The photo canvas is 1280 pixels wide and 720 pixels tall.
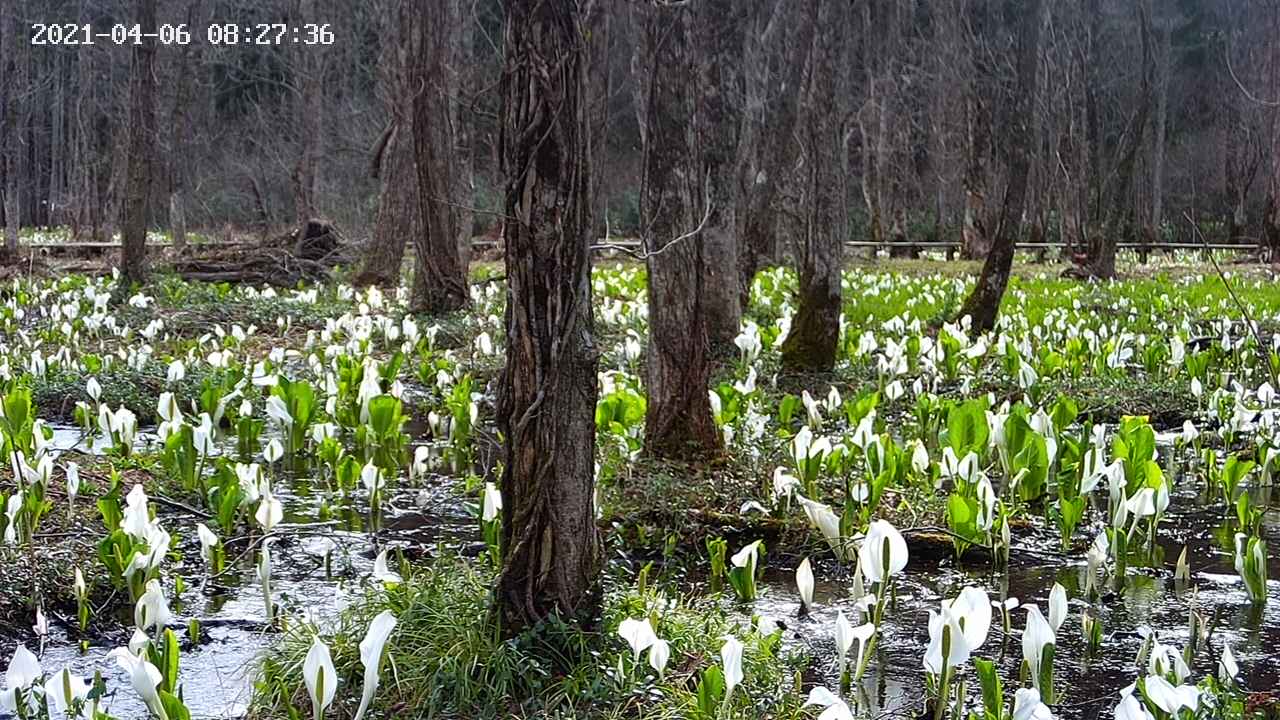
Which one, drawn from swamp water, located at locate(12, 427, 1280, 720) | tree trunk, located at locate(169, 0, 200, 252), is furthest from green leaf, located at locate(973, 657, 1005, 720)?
tree trunk, located at locate(169, 0, 200, 252)

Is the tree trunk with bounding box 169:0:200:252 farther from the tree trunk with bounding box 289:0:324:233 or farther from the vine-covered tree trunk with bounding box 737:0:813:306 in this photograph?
the vine-covered tree trunk with bounding box 737:0:813:306

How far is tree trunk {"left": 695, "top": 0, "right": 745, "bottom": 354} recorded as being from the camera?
7.30m

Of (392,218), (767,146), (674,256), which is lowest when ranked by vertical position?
(674,256)

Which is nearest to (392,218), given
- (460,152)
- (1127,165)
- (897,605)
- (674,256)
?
(460,152)

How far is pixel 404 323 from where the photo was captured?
9.55m

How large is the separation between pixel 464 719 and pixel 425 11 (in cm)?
989

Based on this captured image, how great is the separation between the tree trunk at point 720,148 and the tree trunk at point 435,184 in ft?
11.2

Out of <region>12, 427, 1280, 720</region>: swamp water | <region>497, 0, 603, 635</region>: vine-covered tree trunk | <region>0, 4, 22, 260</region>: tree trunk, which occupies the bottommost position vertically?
<region>12, 427, 1280, 720</region>: swamp water

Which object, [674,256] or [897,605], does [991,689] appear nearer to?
[897,605]

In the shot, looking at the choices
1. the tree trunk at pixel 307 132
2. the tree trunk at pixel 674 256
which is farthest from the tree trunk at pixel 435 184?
the tree trunk at pixel 307 132

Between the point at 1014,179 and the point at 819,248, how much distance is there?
2373mm

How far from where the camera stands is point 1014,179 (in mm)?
10258

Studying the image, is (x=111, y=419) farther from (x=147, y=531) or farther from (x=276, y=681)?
(x=276, y=681)

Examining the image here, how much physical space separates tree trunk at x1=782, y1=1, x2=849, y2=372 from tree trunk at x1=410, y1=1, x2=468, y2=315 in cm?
422
